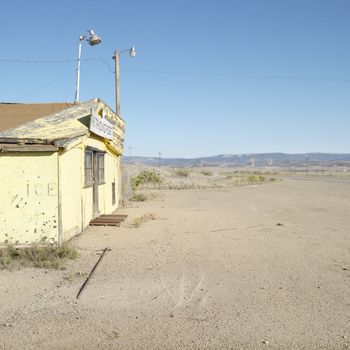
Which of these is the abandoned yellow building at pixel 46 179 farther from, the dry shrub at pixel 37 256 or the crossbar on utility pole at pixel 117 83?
the crossbar on utility pole at pixel 117 83

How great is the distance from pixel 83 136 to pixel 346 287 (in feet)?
22.1

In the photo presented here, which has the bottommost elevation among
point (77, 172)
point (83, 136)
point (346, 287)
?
point (346, 287)

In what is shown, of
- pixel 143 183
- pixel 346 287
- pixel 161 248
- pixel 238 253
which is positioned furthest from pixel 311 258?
pixel 143 183

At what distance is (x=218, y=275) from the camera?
26.2 feet

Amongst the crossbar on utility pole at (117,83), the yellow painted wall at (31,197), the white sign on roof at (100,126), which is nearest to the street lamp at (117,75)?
the crossbar on utility pole at (117,83)

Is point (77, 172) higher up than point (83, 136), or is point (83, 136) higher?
point (83, 136)

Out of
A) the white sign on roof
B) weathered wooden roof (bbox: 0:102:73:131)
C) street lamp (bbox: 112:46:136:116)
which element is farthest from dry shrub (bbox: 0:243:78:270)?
street lamp (bbox: 112:46:136:116)

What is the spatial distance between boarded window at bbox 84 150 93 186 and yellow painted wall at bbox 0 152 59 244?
287cm

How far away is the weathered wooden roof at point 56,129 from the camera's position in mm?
9617

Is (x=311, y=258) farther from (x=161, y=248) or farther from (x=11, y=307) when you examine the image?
(x=11, y=307)

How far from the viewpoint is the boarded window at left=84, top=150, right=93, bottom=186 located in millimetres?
12633

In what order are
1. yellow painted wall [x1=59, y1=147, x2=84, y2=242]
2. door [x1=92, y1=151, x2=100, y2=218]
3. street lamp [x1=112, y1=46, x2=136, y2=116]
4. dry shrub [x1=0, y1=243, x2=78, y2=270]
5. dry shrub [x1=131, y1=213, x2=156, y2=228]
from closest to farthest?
dry shrub [x1=0, y1=243, x2=78, y2=270] < yellow painted wall [x1=59, y1=147, x2=84, y2=242] < dry shrub [x1=131, y1=213, x2=156, y2=228] < door [x1=92, y1=151, x2=100, y2=218] < street lamp [x1=112, y1=46, x2=136, y2=116]

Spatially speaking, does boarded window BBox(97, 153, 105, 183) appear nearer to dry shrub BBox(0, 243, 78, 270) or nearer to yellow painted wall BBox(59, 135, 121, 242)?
yellow painted wall BBox(59, 135, 121, 242)

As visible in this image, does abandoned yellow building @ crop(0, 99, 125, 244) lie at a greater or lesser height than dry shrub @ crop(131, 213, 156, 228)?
greater
